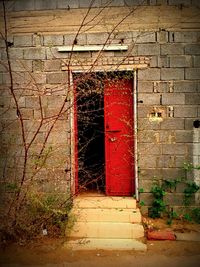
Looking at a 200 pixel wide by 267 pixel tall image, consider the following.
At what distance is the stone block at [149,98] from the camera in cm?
608

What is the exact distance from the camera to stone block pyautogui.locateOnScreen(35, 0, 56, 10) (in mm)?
6137

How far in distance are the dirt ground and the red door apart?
58.9 inches

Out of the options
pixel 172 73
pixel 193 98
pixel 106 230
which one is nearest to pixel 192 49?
pixel 172 73

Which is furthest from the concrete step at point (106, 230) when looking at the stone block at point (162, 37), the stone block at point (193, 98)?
the stone block at point (162, 37)

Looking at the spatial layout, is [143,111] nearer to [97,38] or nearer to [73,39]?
[97,38]

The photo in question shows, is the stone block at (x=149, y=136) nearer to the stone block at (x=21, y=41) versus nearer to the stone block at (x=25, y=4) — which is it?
Answer: the stone block at (x=21, y=41)

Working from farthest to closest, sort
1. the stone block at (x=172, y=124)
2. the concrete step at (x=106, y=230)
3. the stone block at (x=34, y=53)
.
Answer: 1. the stone block at (x=34, y=53)
2. the stone block at (x=172, y=124)
3. the concrete step at (x=106, y=230)

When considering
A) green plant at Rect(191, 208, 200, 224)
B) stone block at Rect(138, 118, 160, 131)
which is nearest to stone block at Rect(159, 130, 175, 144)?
stone block at Rect(138, 118, 160, 131)

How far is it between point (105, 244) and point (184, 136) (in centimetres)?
250

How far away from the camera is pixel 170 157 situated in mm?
6082

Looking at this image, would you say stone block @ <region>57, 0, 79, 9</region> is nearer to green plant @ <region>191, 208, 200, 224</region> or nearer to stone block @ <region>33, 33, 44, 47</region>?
stone block @ <region>33, 33, 44, 47</region>

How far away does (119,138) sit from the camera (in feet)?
20.8

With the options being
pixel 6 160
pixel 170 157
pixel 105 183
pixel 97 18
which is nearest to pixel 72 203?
pixel 105 183

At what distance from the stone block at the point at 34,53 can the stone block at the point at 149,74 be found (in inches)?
74.8
